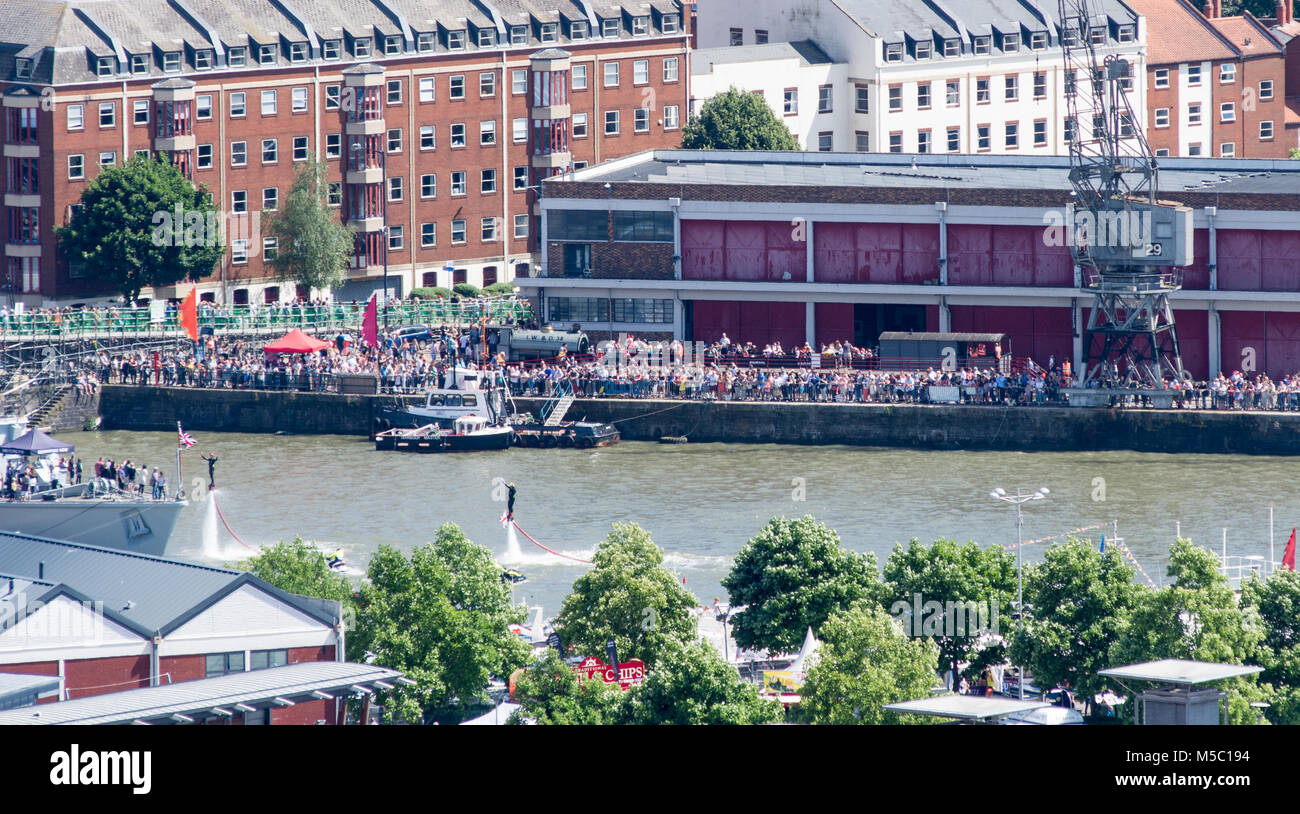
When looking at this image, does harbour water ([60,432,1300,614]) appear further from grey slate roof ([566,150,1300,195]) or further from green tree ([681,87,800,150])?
green tree ([681,87,800,150])

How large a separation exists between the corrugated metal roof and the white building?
2507 inches

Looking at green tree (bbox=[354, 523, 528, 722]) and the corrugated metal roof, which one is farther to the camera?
green tree (bbox=[354, 523, 528, 722])

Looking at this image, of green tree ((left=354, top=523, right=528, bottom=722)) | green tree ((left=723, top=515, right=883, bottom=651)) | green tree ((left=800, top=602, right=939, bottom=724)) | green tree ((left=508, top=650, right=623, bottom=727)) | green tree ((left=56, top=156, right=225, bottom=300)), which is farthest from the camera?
green tree ((left=56, top=156, right=225, bottom=300))

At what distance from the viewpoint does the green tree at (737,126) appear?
3243 inches

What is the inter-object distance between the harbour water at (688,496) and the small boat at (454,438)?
578 mm

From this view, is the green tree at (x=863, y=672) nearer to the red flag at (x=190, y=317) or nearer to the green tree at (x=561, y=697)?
the green tree at (x=561, y=697)

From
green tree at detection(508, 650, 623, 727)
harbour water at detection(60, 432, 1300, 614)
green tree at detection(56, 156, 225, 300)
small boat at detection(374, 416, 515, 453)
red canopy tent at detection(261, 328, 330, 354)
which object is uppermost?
green tree at detection(56, 156, 225, 300)

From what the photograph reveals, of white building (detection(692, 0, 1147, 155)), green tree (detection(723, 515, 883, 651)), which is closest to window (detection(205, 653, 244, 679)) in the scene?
green tree (detection(723, 515, 883, 651))

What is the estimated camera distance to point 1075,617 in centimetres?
2933

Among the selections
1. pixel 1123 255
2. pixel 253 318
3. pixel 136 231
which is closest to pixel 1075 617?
pixel 1123 255

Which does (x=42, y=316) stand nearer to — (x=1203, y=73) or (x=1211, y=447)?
(x=1211, y=447)

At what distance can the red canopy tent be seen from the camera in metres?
64.5

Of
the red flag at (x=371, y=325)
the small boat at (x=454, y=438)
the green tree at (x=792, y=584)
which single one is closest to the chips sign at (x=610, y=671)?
the green tree at (x=792, y=584)

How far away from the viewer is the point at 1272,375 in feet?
201
